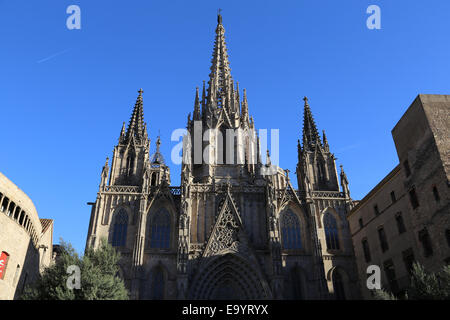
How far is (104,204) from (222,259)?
1243 centimetres

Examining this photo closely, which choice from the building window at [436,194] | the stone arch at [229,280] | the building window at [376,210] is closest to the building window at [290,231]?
the stone arch at [229,280]

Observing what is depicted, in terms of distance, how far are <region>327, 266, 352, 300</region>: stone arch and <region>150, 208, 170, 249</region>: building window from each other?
15.1m

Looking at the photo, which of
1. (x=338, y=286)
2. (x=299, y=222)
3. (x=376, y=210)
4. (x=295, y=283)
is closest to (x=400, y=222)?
(x=376, y=210)

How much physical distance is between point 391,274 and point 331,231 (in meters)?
7.62

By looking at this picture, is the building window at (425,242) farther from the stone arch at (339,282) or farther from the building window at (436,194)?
the stone arch at (339,282)

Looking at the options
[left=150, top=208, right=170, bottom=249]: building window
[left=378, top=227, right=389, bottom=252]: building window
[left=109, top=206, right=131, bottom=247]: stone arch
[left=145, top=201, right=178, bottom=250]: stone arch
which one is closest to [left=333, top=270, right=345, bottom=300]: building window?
[left=378, top=227, right=389, bottom=252]: building window

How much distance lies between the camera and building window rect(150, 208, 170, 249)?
32.5 meters

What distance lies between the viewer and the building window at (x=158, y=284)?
3036 cm

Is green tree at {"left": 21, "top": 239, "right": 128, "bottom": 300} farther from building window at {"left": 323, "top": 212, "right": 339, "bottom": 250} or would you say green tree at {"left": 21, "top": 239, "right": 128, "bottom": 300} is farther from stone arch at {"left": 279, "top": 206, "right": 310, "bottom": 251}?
building window at {"left": 323, "top": 212, "right": 339, "bottom": 250}

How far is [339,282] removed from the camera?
3194 cm

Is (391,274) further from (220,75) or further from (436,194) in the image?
(220,75)
